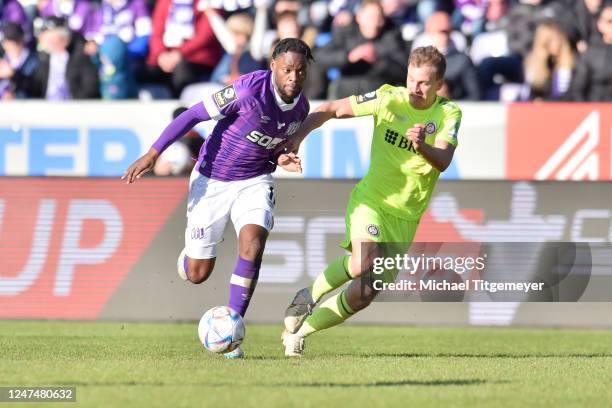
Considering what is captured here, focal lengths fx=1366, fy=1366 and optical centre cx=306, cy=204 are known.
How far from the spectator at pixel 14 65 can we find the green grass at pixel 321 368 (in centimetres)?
580

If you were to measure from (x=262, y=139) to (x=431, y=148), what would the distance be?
1.50 metres

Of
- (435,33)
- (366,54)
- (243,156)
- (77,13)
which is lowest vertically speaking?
(243,156)

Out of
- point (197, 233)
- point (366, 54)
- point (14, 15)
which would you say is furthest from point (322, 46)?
point (197, 233)

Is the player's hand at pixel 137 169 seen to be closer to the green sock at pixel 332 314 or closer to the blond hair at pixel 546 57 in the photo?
the green sock at pixel 332 314

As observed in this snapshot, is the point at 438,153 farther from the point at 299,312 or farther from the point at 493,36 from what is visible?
the point at 493,36

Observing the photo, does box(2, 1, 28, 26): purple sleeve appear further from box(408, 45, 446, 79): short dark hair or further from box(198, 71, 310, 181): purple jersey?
box(408, 45, 446, 79): short dark hair

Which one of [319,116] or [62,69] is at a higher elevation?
[319,116]

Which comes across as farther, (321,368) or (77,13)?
(77,13)

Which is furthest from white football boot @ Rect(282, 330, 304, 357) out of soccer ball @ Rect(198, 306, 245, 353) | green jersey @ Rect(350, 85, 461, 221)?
green jersey @ Rect(350, 85, 461, 221)

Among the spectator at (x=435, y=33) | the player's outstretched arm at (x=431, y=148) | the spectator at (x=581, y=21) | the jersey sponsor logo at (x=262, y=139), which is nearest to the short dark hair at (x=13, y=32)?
the spectator at (x=435, y=33)

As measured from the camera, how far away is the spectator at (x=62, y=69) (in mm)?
17812

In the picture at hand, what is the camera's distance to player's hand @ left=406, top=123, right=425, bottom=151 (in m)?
9.33

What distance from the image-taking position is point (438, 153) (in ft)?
32.1

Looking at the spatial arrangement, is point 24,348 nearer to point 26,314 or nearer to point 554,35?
point 26,314
